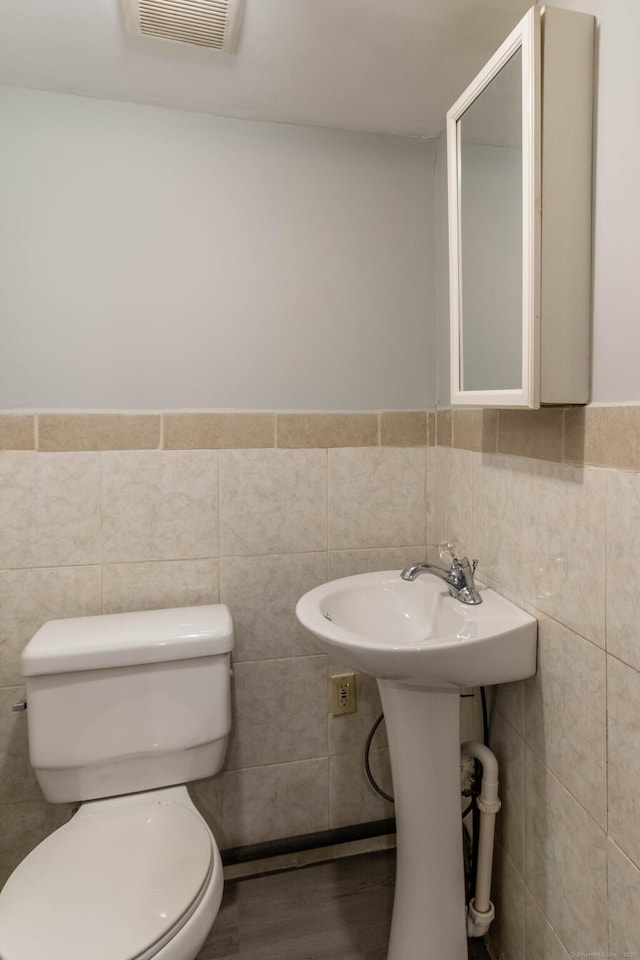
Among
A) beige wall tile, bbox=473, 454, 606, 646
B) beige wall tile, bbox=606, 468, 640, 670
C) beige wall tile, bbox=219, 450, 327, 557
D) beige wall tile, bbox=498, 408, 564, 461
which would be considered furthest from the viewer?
beige wall tile, bbox=219, 450, 327, 557

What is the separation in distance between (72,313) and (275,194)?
2.14 ft

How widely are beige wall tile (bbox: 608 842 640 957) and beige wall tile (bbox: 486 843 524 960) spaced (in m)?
0.34

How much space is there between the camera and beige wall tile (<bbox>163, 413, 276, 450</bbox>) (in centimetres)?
157

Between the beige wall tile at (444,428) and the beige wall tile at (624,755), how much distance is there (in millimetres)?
823

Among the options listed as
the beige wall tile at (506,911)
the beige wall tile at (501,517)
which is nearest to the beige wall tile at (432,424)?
the beige wall tile at (501,517)

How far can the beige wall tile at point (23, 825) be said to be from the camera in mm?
1510

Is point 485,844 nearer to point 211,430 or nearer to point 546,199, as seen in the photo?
point 211,430

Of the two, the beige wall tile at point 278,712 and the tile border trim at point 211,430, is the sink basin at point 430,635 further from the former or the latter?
the tile border trim at point 211,430

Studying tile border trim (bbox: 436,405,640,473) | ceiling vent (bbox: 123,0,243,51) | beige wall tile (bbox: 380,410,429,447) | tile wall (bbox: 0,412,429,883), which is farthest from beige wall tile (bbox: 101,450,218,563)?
ceiling vent (bbox: 123,0,243,51)

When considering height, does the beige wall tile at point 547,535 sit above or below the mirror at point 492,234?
below

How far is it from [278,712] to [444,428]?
97 centimetres

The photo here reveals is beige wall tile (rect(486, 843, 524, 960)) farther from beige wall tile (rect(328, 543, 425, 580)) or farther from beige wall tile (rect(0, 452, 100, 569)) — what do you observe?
beige wall tile (rect(0, 452, 100, 569))

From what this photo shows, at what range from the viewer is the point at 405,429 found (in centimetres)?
174

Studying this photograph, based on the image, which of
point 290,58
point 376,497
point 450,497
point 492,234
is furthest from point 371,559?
point 290,58
